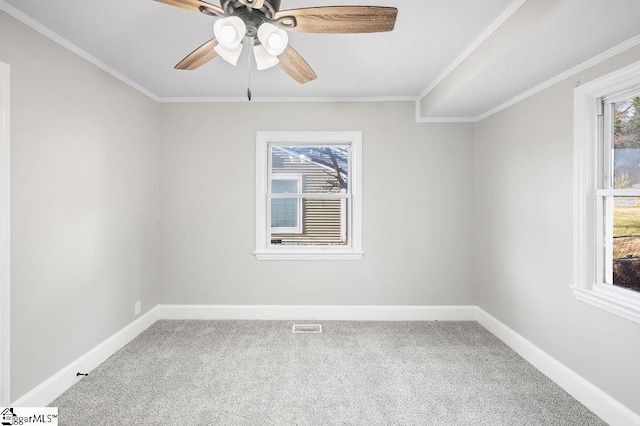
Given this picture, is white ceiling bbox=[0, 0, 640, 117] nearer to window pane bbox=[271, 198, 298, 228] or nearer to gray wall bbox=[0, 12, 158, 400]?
gray wall bbox=[0, 12, 158, 400]

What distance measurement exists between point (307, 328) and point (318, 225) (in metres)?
1.16

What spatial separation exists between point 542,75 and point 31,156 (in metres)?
3.59

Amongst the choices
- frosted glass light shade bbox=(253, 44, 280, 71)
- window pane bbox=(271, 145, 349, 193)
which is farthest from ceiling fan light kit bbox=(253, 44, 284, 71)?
window pane bbox=(271, 145, 349, 193)

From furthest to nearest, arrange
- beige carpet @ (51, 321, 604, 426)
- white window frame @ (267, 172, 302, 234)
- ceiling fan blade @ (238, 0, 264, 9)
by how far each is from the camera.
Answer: white window frame @ (267, 172, 302, 234), beige carpet @ (51, 321, 604, 426), ceiling fan blade @ (238, 0, 264, 9)

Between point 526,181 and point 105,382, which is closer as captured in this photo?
point 105,382

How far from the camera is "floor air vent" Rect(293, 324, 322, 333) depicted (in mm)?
3445

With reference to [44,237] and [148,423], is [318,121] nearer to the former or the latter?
[44,237]

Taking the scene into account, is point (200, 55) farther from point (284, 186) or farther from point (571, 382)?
point (571, 382)

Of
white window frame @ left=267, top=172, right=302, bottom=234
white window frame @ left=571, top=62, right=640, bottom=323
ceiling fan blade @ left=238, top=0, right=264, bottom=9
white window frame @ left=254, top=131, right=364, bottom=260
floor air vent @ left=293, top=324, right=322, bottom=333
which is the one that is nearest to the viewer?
ceiling fan blade @ left=238, top=0, right=264, bottom=9

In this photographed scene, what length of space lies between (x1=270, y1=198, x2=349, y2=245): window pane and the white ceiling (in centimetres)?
125

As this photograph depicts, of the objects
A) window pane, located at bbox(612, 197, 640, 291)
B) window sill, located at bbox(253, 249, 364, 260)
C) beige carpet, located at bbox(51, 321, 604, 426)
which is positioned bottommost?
beige carpet, located at bbox(51, 321, 604, 426)

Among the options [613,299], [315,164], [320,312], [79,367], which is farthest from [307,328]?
[613,299]

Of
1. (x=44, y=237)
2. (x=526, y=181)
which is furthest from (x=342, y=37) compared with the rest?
(x=44, y=237)

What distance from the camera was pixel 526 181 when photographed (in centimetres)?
→ 292
